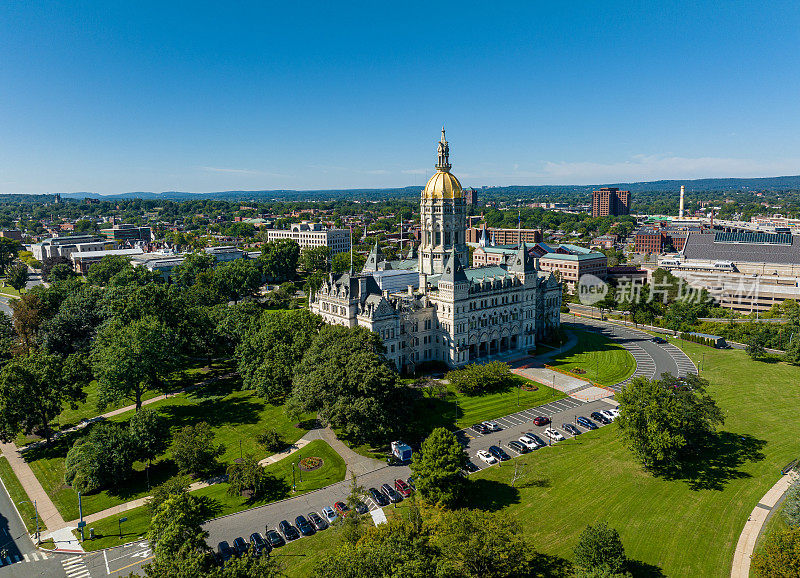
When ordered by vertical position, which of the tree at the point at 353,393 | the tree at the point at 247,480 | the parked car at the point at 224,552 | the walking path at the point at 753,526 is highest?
the tree at the point at 353,393

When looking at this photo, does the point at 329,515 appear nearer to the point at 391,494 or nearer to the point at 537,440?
the point at 391,494

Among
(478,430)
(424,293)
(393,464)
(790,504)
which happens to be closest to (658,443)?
(790,504)

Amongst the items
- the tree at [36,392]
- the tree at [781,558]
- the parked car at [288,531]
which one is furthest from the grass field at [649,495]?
the tree at [36,392]

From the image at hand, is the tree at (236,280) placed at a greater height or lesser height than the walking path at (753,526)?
greater

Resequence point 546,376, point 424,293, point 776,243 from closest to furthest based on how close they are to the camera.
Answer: point 546,376
point 424,293
point 776,243

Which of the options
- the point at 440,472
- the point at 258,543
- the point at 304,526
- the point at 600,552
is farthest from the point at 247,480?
the point at 600,552

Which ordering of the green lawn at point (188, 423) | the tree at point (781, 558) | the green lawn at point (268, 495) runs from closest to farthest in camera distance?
the tree at point (781, 558) → the green lawn at point (268, 495) → the green lawn at point (188, 423)

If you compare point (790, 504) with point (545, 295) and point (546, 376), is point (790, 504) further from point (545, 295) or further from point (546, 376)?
point (545, 295)

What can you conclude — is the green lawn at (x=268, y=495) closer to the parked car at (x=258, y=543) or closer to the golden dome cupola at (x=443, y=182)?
the parked car at (x=258, y=543)

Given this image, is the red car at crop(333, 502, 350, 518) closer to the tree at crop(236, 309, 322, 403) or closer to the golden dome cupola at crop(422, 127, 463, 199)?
the tree at crop(236, 309, 322, 403)
